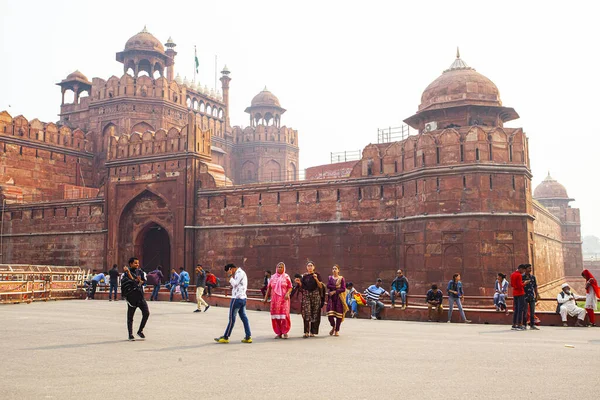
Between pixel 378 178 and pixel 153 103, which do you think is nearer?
pixel 378 178

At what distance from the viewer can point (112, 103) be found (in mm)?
32438

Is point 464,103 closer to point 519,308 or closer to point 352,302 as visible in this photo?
point 352,302

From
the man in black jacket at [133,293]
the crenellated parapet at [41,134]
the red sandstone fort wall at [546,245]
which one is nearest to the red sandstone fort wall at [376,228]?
the red sandstone fort wall at [546,245]

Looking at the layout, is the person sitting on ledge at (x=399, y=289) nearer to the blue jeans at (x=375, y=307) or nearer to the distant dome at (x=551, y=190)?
the blue jeans at (x=375, y=307)

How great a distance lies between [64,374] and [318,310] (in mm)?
4617

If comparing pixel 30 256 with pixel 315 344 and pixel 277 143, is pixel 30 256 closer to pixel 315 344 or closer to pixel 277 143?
pixel 277 143

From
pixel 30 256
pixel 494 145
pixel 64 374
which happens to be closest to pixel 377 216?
pixel 494 145

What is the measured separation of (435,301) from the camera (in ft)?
43.2

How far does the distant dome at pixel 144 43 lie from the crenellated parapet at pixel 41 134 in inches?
237

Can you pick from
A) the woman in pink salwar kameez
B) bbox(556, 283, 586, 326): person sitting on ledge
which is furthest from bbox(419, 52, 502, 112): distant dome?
the woman in pink salwar kameez

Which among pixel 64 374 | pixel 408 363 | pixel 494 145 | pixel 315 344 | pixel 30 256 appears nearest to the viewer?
pixel 64 374

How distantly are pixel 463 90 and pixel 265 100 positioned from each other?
2643 centimetres

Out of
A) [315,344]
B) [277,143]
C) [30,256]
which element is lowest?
[315,344]

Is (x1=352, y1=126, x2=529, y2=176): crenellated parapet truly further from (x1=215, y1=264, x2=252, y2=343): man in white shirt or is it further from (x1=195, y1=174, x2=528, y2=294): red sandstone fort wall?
(x1=215, y1=264, x2=252, y2=343): man in white shirt
